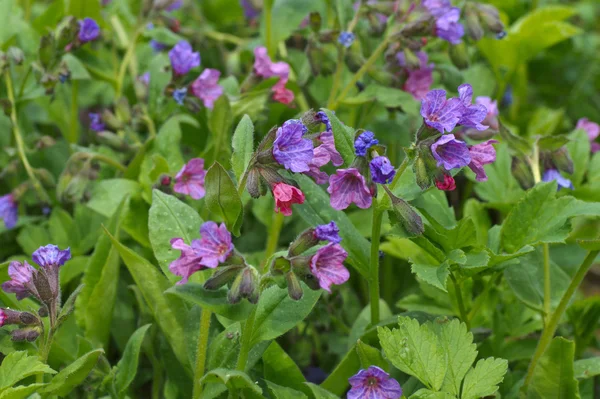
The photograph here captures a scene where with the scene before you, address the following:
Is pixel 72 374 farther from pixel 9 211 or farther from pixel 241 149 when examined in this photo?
pixel 9 211

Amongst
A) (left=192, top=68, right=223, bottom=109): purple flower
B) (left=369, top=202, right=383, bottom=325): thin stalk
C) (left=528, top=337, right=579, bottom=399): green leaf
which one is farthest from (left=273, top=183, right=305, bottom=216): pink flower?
A: (left=192, top=68, right=223, bottom=109): purple flower

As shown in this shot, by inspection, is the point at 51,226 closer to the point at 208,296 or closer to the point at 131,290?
the point at 131,290

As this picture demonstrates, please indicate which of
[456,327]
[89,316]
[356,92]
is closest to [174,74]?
[356,92]

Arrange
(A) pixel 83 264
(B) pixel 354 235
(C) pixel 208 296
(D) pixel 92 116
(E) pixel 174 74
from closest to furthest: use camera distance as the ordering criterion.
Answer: (C) pixel 208 296 → (B) pixel 354 235 → (A) pixel 83 264 → (E) pixel 174 74 → (D) pixel 92 116

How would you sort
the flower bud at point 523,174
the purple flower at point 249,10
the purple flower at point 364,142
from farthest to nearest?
the purple flower at point 249,10 < the flower bud at point 523,174 < the purple flower at point 364,142

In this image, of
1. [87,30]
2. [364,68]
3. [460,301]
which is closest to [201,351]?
[460,301]

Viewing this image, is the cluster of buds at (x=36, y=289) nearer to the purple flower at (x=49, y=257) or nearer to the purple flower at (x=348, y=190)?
the purple flower at (x=49, y=257)

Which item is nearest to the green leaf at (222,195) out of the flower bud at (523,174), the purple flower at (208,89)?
the purple flower at (208,89)
